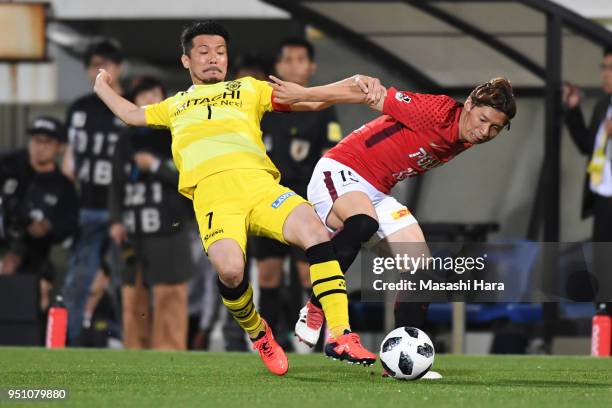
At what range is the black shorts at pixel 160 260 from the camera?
11.3 meters

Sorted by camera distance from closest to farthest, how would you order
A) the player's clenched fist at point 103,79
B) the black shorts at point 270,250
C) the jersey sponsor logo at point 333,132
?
the player's clenched fist at point 103,79 → the jersey sponsor logo at point 333,132 → the black shorts at point 270,250

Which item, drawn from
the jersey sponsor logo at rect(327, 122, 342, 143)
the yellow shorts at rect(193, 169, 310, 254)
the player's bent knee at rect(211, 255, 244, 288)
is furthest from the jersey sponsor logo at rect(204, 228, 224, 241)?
the jersey sponsor logo at rect(327, 122, 342, 143)

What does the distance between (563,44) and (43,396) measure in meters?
6.77

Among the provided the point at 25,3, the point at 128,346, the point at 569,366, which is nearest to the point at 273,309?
the point at 128,346

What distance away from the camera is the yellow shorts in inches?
295

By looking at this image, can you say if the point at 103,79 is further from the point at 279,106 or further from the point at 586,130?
the point at 586,130

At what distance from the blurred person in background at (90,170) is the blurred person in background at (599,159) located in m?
3.58

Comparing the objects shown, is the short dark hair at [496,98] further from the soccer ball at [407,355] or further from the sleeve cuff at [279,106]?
the soccer ball at [407,355]

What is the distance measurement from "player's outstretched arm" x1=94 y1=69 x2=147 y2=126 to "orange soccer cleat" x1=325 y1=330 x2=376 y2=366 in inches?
68.7

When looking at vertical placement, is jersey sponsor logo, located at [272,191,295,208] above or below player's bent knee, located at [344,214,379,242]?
above

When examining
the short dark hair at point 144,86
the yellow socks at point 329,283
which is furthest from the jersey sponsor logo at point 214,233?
the short dark hair at point 144,86

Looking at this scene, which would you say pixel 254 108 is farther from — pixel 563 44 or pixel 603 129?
pixel 563 44

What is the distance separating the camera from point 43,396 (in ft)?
21.4

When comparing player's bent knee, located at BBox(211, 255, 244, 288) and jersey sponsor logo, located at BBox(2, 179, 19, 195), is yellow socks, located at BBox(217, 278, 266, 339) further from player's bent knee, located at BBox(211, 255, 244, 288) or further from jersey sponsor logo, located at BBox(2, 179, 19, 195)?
jersey sponsor logo, located at BBox(2, 179, 19, 195)
